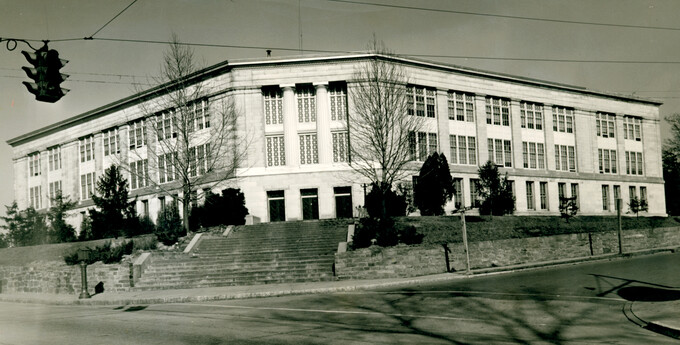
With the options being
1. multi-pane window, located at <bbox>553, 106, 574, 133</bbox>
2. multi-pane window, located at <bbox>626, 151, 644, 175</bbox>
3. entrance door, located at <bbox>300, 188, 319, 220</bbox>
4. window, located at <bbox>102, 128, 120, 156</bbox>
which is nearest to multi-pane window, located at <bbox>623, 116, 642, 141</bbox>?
multi-pane window, located at <bbox>626, 151, 644, 175</bbox>

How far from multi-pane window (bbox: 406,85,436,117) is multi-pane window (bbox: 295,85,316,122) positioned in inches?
284

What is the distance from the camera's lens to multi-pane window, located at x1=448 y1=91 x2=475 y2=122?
163ft

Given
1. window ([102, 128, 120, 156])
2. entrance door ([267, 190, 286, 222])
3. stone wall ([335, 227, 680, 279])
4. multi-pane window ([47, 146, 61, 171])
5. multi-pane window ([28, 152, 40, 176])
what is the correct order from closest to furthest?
1. stone wall ([335, 227, 680, 279])
2. entrance door ([267, 190, 286, 222])
3. window ([102, 128, 120, 156])
4. multi-pane window ([47, 146, 61, 171])
5. multi-pane window ([28, 152, 40, 176])

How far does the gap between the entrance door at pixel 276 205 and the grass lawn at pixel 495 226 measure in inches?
457

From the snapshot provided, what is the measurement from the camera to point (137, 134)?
54.4 meters

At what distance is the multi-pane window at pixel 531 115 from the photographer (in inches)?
2142

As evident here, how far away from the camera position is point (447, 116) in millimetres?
49062

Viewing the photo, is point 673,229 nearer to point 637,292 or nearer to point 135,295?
point 637,292

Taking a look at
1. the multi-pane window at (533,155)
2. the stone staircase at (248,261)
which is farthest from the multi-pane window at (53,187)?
the multi-pane window at (533,155)

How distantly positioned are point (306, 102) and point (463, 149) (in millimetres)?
13488

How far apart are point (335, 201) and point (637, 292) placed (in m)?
28.4

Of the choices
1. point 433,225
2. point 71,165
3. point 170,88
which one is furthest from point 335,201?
point 71,165

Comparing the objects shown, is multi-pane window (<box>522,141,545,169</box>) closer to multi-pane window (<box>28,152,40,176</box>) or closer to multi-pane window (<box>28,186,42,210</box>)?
multi-pane window (<box>28,186,42,210</box>)

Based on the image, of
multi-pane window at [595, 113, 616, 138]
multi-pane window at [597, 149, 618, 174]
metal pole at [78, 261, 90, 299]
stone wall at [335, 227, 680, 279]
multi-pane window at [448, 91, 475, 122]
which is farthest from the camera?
multi-pane window at [595, 113, 616, 138]
